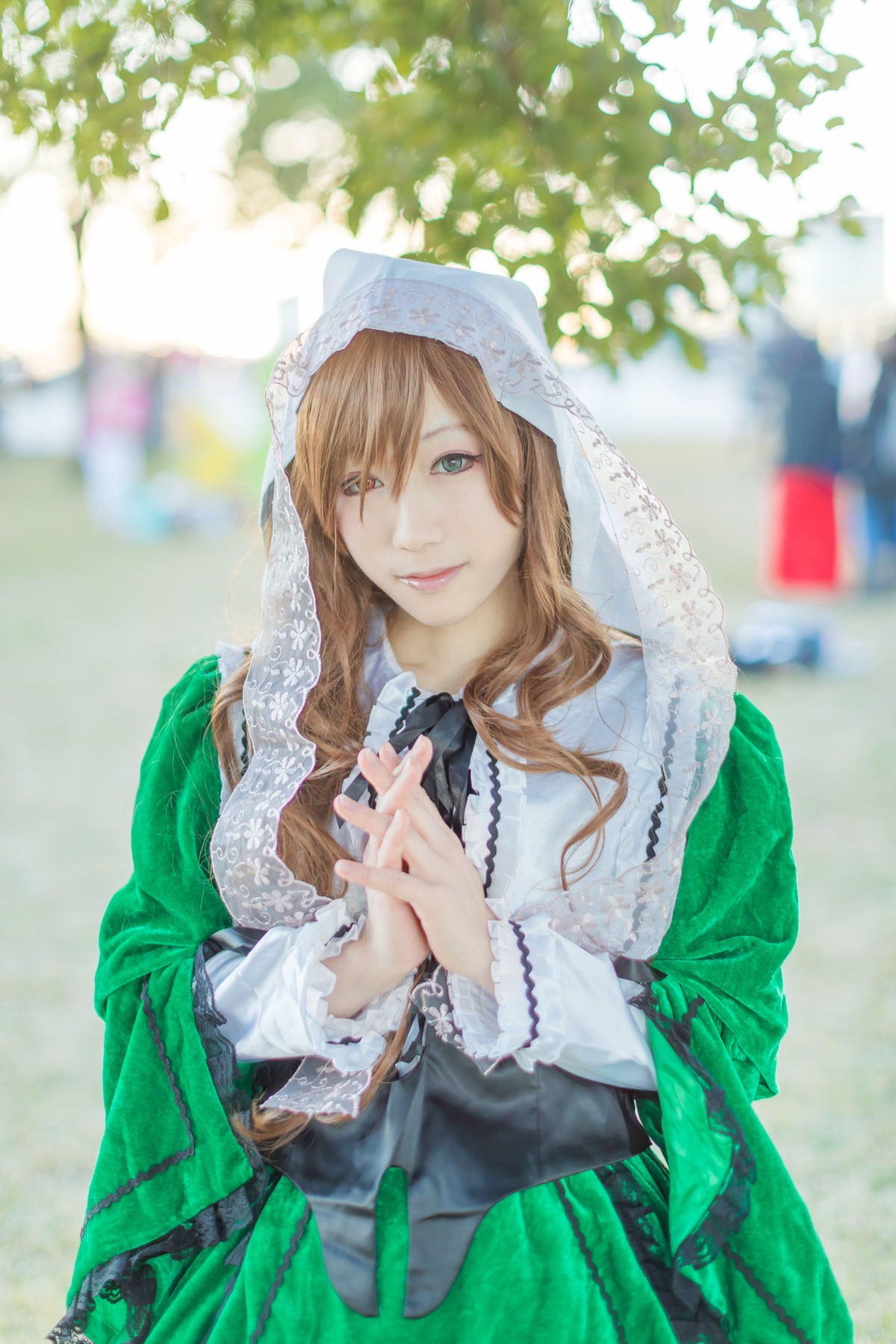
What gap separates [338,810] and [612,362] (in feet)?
4.47

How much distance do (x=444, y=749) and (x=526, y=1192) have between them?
1.82 ft

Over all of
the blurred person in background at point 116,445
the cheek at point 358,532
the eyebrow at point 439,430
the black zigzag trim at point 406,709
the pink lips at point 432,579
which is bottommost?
the black zigzag trim at point 406,709

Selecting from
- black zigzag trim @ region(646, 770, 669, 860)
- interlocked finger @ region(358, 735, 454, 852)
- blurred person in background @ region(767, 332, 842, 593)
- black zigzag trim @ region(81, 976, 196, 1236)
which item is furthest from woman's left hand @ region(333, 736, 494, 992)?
blurred person in background @ region(767, 332, 842, 593)

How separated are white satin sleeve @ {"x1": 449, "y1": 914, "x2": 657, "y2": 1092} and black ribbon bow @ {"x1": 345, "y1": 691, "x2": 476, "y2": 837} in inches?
7.6

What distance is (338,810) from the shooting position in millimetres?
1326

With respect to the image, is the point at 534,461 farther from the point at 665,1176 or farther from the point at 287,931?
the point at 665,1176

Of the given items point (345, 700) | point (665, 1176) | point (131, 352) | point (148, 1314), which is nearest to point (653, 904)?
point (665, 1176)

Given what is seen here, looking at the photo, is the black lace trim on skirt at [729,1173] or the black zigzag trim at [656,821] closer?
the black lace trim on skirt at [729,1173]

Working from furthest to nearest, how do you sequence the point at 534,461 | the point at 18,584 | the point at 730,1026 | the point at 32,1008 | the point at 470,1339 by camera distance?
the point at 18,584 → the point at 32,1008 → the point at 534,461 → the point at 730,1026 → the point at 470,1339

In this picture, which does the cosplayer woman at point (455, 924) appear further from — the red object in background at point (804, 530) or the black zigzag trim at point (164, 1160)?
the red object in background at point (804, 530)

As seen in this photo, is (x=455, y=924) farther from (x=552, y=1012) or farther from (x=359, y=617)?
(x=359, y=617)

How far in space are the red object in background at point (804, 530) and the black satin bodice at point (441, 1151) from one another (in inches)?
305

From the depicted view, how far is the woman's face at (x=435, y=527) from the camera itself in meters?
1.49

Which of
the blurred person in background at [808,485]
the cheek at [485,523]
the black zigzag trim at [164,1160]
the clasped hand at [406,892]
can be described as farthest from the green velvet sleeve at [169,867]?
the blurred person in background at [808,485]
